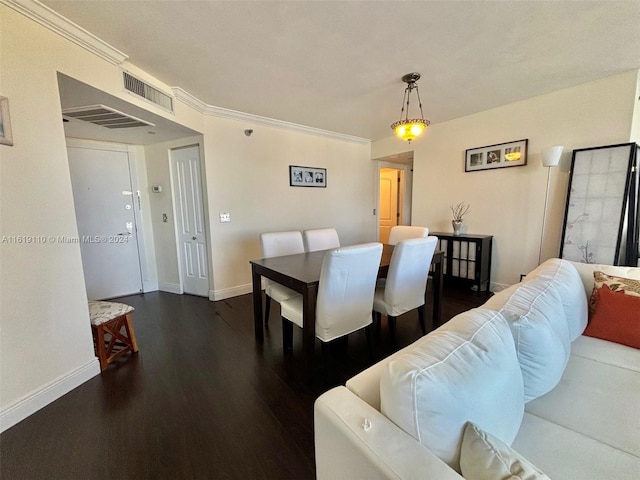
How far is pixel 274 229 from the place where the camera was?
13.3 ft

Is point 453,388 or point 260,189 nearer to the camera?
point 453,388

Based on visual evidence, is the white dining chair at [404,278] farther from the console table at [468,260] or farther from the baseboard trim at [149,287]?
the baseboard trim at [149,287]

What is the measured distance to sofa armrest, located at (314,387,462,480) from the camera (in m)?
0.60

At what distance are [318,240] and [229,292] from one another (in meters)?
1.54

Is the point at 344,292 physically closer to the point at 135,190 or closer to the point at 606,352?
the point at 606,352

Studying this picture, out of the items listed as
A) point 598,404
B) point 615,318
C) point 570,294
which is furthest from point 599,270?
point 598,404

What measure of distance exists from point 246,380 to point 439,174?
3.91 metres

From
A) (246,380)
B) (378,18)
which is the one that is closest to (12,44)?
(378,18)

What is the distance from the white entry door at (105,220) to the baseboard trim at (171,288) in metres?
0.30

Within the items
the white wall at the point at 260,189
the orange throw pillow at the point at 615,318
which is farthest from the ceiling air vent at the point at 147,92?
the orange throw pillow at the point at 615,318

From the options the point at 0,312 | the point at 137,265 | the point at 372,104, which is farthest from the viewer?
the point at 137,265

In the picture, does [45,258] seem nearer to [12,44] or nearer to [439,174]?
[12,44]

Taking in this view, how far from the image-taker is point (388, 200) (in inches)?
246

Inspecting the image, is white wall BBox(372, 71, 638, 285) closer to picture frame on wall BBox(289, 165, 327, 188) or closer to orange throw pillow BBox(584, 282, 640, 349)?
picture frame on wall BBox(289, 165, 327, 188)
